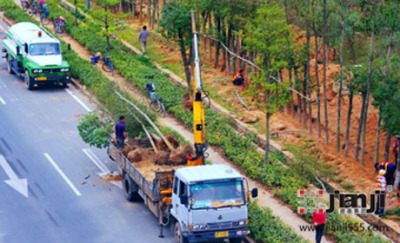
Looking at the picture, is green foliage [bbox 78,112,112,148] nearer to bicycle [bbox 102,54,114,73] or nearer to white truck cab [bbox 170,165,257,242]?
white truck cab [bbox 170,165,257,242]

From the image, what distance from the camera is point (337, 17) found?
2945 cm

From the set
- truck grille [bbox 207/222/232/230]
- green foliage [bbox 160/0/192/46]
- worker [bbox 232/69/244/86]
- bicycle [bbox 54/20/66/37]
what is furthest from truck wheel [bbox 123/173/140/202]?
bicycle [bbox 54/20/66/37]

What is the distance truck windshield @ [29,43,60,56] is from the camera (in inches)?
1480

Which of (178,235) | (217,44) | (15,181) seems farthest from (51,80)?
(178,235)

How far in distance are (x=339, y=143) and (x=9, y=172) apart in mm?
13056

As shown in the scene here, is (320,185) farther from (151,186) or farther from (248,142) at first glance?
(151,186)

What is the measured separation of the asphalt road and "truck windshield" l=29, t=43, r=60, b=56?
292 cm

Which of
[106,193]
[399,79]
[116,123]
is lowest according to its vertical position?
[106,193]

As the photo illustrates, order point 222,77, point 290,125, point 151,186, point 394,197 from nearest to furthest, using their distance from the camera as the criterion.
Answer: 1. point 151,186
2. point 394,197
3. point 290,125
4. point 222,77

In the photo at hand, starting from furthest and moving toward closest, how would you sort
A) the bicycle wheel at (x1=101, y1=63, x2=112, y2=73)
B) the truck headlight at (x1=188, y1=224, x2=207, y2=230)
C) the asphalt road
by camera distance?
the bicycle wheel at (x1=101, y1=63, x2=112, y2=73)
the asphalt road
the truck headlight at (x1=188, y1=224, x2=207, y2=230)

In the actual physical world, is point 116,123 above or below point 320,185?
above

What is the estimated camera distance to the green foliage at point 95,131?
89.9 feet

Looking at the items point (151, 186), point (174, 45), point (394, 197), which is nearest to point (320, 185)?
point (394, 197)

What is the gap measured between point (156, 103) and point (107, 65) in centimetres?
677
